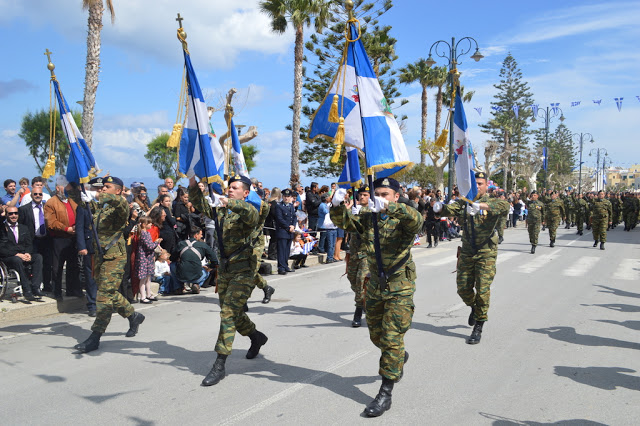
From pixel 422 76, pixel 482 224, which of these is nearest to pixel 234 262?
pixel 482 224

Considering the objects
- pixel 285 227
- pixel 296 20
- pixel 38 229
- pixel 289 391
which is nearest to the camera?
pixel 289 391

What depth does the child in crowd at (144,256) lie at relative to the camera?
8.86 metres

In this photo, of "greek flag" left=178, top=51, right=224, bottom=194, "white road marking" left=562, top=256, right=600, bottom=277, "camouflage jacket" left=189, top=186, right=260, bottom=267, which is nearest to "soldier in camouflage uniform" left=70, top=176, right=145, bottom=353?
"greek flag" left=178, top=51, right=224, bottom=194

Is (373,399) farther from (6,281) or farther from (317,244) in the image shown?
(317,244)

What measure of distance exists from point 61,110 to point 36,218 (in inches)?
95.6

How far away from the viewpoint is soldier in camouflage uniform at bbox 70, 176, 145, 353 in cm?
619

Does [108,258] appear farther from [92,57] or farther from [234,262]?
[92,57]

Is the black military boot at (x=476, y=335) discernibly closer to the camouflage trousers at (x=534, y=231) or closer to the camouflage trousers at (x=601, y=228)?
the camouflage trousers at (x=534, y=231)

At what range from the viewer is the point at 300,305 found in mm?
8859

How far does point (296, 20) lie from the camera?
917 inches

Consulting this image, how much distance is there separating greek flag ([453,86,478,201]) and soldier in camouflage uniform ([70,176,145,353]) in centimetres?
438

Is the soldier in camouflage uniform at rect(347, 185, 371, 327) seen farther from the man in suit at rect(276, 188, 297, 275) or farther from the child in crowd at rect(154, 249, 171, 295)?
the man in suit at rect(276, 188, 297, 275)

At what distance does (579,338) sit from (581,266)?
8167 millimetres

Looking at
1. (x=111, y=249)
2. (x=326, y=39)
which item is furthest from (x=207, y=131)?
(x=326, y=39)
